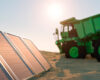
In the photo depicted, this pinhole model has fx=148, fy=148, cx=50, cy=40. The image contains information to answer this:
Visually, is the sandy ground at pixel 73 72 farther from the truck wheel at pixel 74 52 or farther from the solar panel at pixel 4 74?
the truck wheel at pixel 74 52

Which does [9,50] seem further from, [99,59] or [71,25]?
[71,25]

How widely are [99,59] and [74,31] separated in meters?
3.60

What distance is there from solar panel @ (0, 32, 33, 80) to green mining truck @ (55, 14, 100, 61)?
637 cm

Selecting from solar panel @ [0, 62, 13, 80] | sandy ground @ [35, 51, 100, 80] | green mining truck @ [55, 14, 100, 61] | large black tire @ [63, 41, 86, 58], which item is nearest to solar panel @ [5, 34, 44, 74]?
sandy ground @ [35, 51, 100, 80]

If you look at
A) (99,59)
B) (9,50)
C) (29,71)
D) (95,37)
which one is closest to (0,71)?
(9,50)

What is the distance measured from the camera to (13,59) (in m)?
3.60

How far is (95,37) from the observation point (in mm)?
10352

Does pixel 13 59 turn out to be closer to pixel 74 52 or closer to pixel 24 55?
pixel 24 55

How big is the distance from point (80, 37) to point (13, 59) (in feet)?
26.9

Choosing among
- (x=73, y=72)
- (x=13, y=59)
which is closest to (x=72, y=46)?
(x=73, y=72)

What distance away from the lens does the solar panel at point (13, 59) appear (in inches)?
130

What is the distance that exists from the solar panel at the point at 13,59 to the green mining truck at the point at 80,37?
6371 mm

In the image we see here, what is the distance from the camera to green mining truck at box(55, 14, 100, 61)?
10133 millimetres

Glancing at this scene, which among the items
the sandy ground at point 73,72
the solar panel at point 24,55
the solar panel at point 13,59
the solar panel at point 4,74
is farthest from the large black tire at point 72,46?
the solar panel at point 4,74
